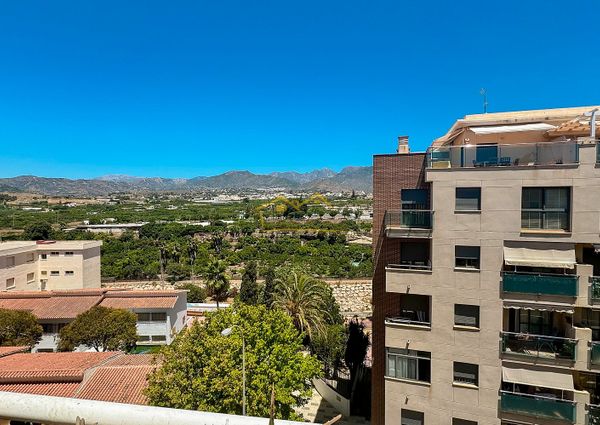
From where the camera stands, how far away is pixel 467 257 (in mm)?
10633

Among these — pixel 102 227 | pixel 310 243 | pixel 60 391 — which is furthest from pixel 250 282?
pixel 102 227

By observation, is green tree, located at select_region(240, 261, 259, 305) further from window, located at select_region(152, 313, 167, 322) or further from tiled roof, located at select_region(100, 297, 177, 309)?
window, located at select_region(152, 313, 167, 322)

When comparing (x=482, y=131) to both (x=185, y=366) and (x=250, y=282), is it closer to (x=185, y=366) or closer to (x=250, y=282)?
(x=185, y=366)

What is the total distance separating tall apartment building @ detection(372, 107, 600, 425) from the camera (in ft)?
31.3

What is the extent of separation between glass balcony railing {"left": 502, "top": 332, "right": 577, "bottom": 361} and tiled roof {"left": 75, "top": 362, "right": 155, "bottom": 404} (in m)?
13.7

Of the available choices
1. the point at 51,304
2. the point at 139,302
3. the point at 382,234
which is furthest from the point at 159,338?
the point at 382,234

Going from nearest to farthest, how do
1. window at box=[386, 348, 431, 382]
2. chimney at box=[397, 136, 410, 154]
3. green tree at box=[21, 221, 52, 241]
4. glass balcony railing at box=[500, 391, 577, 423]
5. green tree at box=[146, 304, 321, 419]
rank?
1. glass balcony railing at box=[500, 391, 577, 423]
2. window at box=[386, 348, 431, 382]
3. green tree at box=[146, 304, 321, 419]
4. chimney at box=[397, 136, 410, 154]
5. green tree at box=[21, 221, 52, 241]

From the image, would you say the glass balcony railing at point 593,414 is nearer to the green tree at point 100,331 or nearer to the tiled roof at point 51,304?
the green tree at point 100,331

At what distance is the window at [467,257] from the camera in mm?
10539

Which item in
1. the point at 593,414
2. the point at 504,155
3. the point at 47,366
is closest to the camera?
the point at 593,414

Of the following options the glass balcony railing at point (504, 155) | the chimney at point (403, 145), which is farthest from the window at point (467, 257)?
the chimney at point (403, 145)

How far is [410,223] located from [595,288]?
4831 mm

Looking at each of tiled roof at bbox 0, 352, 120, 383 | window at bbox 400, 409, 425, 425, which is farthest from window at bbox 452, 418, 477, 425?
tiled roof at bbox 0, 352, 120, 383

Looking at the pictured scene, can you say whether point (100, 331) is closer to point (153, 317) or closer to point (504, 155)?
point (153, 317)
